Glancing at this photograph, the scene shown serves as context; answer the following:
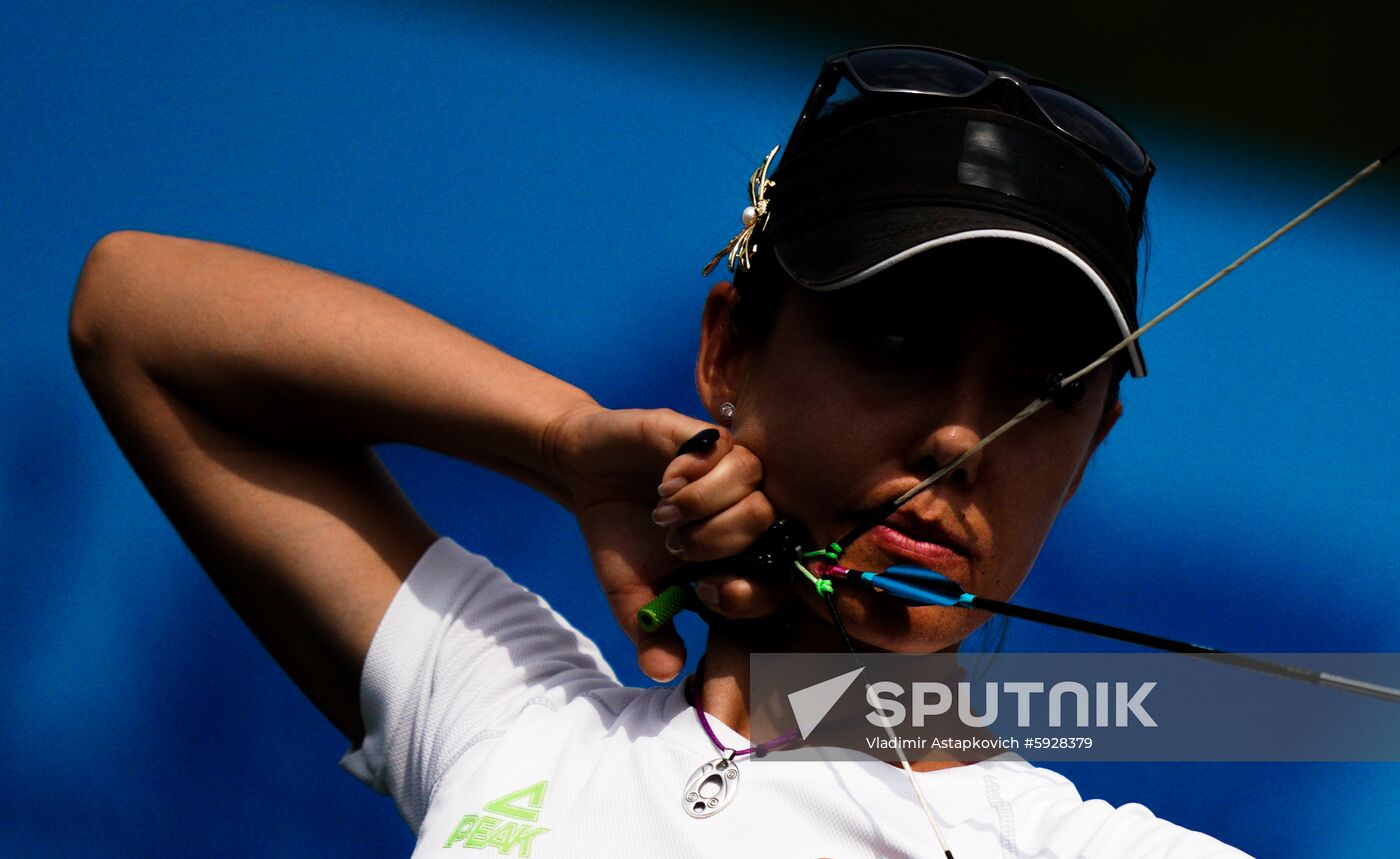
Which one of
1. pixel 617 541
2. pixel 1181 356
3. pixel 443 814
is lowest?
pixel 443 814

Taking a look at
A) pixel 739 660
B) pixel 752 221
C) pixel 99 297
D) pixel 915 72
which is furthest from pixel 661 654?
pixel 99 297

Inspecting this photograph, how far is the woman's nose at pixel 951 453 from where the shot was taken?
92 centimetres

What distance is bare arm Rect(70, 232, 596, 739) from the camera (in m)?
1.19

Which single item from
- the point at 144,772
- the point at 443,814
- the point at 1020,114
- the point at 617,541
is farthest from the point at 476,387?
the point at 144,772

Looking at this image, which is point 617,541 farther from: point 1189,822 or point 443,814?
point 1189,822

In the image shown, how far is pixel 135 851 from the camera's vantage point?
1.45m

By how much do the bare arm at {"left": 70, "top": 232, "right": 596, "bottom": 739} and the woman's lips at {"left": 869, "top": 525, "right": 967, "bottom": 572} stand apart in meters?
0.35

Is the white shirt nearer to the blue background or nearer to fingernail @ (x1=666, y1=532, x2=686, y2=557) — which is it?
fingernail @ (x1=666, y1=532, x2=686, y2=557)

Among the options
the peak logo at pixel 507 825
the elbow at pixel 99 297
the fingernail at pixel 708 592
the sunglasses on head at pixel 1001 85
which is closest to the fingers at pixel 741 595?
the fingernail at pixel 708 592

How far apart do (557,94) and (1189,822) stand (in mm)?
1172

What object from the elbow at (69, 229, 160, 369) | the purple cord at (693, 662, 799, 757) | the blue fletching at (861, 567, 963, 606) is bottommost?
the purple cord at (693, 662, 799, 757)

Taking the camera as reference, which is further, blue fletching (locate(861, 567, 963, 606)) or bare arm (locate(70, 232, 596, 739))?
bare arm (locate(70, 232, 596, 739))

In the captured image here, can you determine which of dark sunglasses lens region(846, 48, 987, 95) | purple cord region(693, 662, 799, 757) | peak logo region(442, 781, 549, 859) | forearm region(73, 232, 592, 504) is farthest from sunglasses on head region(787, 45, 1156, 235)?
peak logo region(442, 781, 549, 859)

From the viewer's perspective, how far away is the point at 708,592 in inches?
40.3
